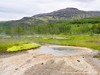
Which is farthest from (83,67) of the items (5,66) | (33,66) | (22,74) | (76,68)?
(5,66)

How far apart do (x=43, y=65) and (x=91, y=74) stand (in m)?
12.5

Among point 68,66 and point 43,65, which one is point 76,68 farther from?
point 43,65

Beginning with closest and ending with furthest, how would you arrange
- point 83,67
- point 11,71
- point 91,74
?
point 91,74, point 11,71, point 83,67

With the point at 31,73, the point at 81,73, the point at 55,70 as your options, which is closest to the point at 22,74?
the point at 31,73

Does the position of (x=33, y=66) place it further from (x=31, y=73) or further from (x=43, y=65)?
(x=31, y=73)

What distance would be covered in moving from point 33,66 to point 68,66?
300 inches

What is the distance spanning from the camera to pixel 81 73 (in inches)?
1747

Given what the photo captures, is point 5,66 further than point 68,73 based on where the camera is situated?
Yes

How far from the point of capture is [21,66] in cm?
5184

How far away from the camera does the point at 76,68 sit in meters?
49.3

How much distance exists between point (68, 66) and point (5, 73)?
14071mm

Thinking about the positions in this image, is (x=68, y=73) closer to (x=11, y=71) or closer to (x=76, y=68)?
(x=76, y=68)

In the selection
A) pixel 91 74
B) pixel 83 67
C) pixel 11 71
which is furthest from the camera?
pixel 83 67

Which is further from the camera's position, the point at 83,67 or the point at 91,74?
the point at 83,67
